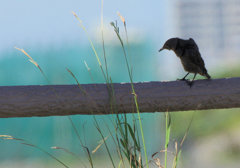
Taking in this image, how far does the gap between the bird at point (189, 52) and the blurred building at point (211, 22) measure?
2767 centimetres

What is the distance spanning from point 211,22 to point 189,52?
29.9 m

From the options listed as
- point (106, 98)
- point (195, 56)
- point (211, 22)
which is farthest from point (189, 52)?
point (211, 22)

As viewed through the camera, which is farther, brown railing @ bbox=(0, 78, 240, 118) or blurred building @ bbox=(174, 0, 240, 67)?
blurred building @ bbox=(174, 0, 240, 67)

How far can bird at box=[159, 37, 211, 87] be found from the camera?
2330mm

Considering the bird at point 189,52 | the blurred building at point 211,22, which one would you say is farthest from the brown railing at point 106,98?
the blurred building at point 211,22

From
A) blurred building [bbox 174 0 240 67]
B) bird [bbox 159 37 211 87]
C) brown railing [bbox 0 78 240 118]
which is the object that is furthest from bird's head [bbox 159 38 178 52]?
blurred building [bbox 174 0 240 67]

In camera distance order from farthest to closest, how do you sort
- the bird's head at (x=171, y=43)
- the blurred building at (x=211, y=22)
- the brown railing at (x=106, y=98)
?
the blurred building at (x=211, y=22) < the bird's head at (x=171, y=43) < the brown railing at (x=106, y=98)

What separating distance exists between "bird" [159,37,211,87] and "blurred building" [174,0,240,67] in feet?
90.8

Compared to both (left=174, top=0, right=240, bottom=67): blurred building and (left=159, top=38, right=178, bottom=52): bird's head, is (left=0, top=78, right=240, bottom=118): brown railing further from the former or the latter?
(left=174, top=0, right=240, bottom=67): blurred building

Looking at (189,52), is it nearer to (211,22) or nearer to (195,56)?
(195,56)

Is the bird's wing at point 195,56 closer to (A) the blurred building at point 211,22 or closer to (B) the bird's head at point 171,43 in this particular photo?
(B) the bird's head at point 171,43

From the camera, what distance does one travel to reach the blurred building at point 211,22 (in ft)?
99.4

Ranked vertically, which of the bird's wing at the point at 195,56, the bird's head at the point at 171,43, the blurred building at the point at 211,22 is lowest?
the bird's wing at the point at 195,56

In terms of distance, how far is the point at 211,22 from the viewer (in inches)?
1236
